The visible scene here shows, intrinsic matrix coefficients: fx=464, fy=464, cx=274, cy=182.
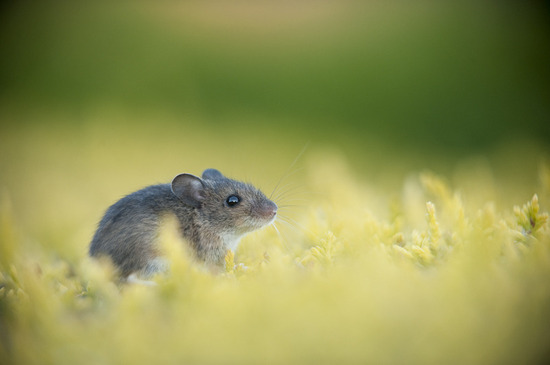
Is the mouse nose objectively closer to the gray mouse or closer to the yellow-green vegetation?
the gray mouse

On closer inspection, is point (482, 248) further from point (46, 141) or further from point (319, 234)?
point (46, 141)

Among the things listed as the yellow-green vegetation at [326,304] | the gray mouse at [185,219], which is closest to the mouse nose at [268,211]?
the gray mouse at [185,219]

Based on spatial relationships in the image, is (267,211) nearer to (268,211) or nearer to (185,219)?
(268,211)

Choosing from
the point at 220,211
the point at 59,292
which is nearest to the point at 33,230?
the point at 220,211

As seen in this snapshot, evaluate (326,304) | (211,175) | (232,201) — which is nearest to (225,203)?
(232,201)

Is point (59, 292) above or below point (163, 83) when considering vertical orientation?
below

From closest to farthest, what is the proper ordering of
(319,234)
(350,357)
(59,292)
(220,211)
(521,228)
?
(350,357), (59,292), (521,228), (319,234), (220,211)

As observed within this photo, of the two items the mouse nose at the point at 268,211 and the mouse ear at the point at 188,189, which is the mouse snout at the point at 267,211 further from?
the mouse ear at the point at 188,189
